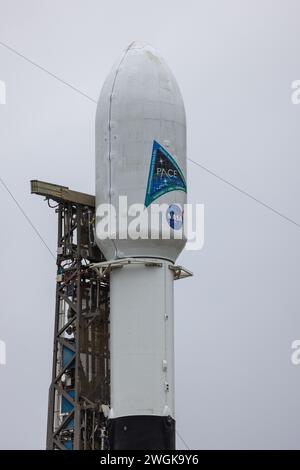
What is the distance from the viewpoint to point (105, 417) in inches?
2194

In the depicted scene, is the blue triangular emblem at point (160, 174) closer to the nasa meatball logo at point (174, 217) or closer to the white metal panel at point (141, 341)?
the nasa meatball logo at point (174, 217)

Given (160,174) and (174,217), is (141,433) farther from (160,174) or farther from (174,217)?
(160,174)

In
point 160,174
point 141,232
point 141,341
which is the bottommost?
point 141,341

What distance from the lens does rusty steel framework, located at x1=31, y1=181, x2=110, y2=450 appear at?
184 ft

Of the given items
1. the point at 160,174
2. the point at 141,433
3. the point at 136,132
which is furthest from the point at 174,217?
the point at 141,433

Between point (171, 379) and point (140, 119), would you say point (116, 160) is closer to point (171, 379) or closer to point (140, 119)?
point (140, 119)

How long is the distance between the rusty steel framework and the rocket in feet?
7.84

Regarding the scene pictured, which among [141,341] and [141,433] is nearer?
[141,433]

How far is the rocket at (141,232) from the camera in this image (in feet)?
173

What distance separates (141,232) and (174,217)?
1.64 m

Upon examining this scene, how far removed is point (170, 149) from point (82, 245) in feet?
19.6

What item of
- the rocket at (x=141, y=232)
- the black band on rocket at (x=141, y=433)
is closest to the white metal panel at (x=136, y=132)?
the rocket at (x=141, y=232)

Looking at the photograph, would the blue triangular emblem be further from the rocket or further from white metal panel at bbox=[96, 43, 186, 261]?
white metal panel at bbox=[96, 43, 186, 261]

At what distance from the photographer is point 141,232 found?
5381 cm
